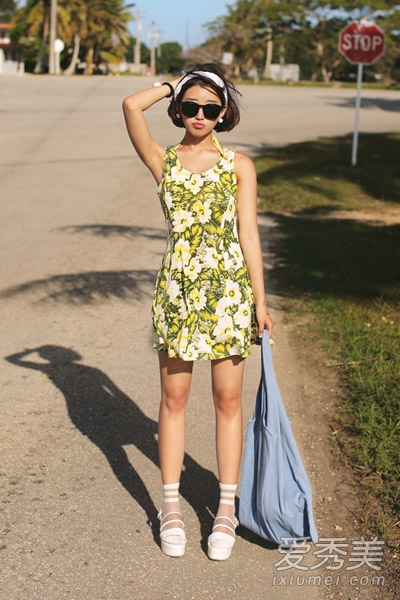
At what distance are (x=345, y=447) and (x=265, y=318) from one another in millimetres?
Result: 1305

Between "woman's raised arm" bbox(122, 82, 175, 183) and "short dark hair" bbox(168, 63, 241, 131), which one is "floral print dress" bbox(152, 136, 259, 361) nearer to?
"woman's raised arm" bbox(122, 82, 175, 183)

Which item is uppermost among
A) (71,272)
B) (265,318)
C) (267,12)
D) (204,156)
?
(267,12)

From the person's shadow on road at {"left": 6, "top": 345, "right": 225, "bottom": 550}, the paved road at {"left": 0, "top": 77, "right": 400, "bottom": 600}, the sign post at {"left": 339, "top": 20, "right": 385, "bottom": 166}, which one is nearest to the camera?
the paved road at {"left": 0, "top": 77, "right": 400, "bottom": 600}

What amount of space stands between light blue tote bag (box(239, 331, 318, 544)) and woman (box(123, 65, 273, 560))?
155 mm

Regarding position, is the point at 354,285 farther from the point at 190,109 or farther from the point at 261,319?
the point at 190,109

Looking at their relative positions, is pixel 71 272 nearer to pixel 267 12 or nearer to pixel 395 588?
pixel 395 588

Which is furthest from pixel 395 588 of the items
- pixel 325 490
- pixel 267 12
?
pixel 267 12

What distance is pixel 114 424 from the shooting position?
464 centimetres

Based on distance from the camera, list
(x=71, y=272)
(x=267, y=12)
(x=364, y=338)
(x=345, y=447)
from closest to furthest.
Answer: (x=345, y=447)
(x=364, y=338)
(x=71, y=272)
(x=267, y=12)

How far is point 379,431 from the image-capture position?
176 inches

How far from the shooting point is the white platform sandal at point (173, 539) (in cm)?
332

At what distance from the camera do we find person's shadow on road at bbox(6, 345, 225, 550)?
12.6 feet

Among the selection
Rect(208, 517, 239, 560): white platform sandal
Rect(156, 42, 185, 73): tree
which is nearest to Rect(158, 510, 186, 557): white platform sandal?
Rect(208, 517, 239, 560): white platform sandal

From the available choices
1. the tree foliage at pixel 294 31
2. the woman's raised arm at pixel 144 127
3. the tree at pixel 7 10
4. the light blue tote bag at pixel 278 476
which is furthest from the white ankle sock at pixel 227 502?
the tree at pixel 7 10
